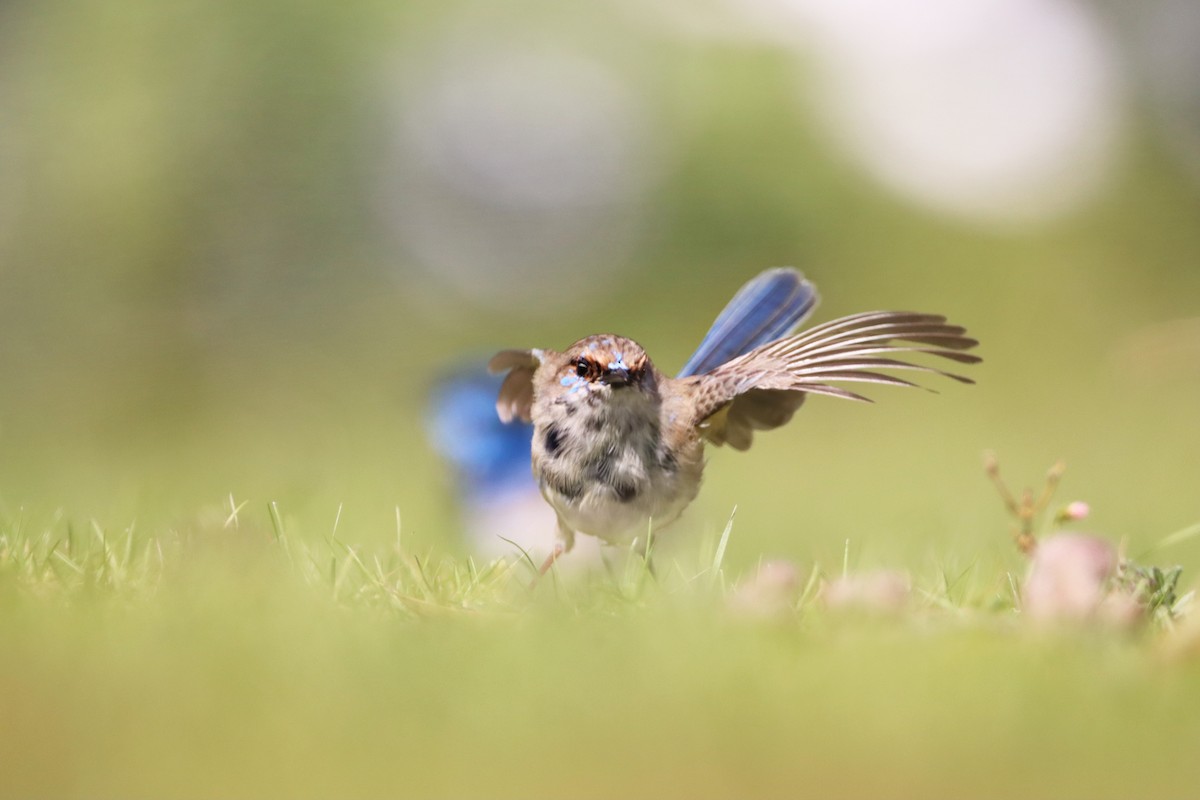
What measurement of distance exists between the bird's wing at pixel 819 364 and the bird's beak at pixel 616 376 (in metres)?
0.16

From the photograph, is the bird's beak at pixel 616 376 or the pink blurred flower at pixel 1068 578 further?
the bird's beak at pixel 616 376

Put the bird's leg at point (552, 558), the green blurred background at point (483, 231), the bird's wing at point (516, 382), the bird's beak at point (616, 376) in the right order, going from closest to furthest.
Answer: the bird's leg at point (552, 558)
the bird's beak at point (616, 376)
the bird's wing at point (516, 382)
the green blurred background at point (483, 231)

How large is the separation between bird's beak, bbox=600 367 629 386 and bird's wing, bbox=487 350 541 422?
301mm

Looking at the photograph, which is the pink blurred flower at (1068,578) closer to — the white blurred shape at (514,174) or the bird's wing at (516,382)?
the bird's wing at (516,382)

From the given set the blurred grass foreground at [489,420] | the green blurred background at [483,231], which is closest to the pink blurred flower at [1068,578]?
the blurred grass foreground at [489,420]

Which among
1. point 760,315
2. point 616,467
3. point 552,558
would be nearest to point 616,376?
point 616,467

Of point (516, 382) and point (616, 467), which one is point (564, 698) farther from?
point (516, 382)

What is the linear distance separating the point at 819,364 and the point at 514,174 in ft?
20.0

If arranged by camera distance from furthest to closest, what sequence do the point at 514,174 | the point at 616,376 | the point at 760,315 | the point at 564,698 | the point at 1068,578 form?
the point at 514,174 → the point at 760,315 → the point at 616,376 → the point at 1068,578 → the point at 564,698

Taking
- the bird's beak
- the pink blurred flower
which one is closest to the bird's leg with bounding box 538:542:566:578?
the bird's beak

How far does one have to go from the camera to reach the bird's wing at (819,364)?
91.7 inches

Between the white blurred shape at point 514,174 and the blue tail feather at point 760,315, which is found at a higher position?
the white blurred shape at point 514,174

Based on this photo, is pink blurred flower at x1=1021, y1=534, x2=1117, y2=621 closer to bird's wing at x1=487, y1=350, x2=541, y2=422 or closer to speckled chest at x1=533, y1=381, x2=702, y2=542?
speckled chest at x1=533, y1=381, x2=702, y2=542

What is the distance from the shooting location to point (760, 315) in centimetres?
298
